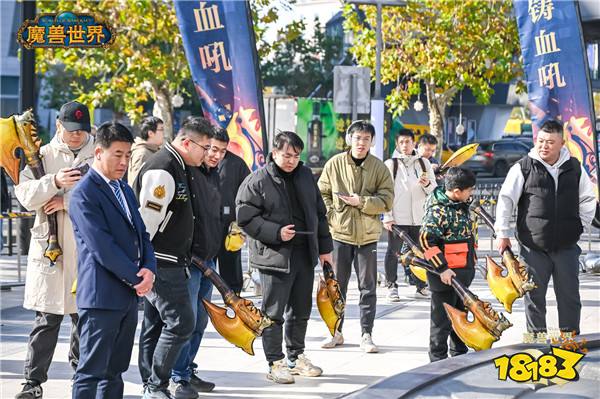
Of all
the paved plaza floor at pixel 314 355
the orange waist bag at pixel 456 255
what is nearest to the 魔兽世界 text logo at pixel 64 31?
the paved plaza floor at pixel 314 355

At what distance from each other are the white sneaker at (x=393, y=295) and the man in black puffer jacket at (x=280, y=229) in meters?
3.95

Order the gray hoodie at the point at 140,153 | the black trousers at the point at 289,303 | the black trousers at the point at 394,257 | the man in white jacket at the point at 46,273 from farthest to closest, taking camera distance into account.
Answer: the black trousers at the point at 394,257, the gray hoodie at the point at 140,153, the black trousers at the point at 289,303, the man in white jacket at the point at 46,273

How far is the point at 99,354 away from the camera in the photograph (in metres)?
5.67

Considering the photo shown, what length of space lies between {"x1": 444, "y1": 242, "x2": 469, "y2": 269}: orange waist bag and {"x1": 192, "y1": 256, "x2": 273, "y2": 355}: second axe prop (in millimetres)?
1408

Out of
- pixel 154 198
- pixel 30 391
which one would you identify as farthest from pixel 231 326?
pixel 30 391

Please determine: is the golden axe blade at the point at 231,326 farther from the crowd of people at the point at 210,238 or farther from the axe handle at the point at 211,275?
the crowd of people at the point at 210,238

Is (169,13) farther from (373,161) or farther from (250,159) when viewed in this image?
(373,161)

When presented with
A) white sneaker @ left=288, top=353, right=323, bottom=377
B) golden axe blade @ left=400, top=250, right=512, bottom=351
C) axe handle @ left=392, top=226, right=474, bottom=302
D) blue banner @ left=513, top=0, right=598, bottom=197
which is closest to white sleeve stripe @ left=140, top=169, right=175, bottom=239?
white sneaker @ left=288, top=353, right=323, bottom=377

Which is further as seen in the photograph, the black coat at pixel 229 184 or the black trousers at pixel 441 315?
the black coat at pixel 229 184

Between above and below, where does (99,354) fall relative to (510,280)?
below

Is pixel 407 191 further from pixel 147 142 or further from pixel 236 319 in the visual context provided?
pixel 236 319

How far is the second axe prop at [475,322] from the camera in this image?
7504 millimetres

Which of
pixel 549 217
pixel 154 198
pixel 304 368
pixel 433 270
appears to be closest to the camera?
pixel 154 198

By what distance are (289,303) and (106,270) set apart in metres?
2.59
